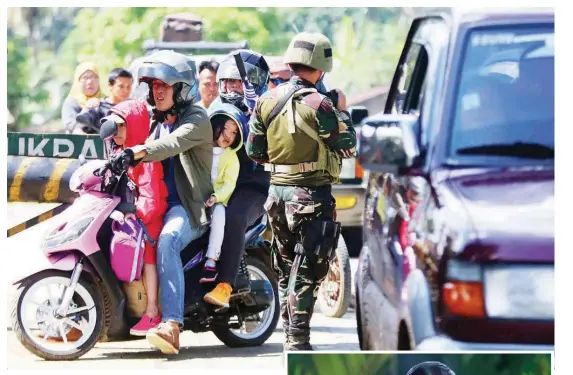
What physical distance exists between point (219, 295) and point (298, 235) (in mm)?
855

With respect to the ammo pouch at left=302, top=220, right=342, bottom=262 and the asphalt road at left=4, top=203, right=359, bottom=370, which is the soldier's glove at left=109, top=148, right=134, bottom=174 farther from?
the ammo pouch at left=302, top=220, right=342, bottom=262

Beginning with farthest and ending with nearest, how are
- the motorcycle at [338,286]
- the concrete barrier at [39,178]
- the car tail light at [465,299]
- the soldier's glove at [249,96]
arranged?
the motorcycle at [338,286]
the concrete barrier at [39,178]
the soldier's glove at [249,96]
the car tail light at [465,299]

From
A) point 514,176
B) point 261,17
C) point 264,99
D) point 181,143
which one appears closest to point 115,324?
point 181,143

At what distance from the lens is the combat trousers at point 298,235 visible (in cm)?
719

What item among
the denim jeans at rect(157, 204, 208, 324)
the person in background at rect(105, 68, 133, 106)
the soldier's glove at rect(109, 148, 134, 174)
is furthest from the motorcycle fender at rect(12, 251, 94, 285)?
the person in background at rect(105, 68, 133, 106)

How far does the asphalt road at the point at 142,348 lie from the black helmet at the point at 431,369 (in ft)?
6.99

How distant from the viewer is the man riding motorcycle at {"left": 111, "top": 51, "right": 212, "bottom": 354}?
7602 mm

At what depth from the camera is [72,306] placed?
299 inches

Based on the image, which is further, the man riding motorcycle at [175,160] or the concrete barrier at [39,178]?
the concrete barrier at [39,178]

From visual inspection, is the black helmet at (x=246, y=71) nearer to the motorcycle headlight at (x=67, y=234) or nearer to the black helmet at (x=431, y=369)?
the motorcycle headlight at (x=67, y=234)

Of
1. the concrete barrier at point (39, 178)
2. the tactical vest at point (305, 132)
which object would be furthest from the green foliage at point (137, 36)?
the tactical vest at point (305, 132)

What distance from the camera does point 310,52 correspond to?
23.3ft

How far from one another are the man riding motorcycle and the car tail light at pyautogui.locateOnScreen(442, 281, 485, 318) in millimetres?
2555

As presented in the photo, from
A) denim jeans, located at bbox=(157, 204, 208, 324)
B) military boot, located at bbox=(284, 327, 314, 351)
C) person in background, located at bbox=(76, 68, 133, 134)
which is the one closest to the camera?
military boot, located at bbox=(284, 327, 314, 351)
